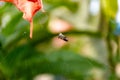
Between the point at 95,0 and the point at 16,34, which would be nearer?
the point at 16,34

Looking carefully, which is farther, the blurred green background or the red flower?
the blurred green background

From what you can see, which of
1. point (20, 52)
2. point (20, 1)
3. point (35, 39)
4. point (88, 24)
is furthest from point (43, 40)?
point (20, 1)

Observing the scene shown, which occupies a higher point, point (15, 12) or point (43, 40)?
point (15, 12)

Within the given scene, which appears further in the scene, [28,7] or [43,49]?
[43,49]

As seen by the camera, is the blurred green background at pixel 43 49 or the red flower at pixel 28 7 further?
the blurred green background at pixel 43 49

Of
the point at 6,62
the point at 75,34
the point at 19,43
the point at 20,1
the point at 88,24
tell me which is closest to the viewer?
the point at 20,1

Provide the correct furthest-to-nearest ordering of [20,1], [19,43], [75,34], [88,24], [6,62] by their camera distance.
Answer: [88,24]
[75,34]
[19,43]
[6,62]
[20,1]

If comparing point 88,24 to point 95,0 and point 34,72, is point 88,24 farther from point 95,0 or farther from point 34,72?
point 34,72

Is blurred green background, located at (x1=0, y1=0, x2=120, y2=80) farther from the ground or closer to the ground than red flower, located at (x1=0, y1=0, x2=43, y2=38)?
closer to the ground

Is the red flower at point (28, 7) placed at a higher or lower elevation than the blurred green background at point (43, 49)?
higher

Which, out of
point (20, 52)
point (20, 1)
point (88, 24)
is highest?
point (20, 1)

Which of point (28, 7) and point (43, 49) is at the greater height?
point (28, 7)
